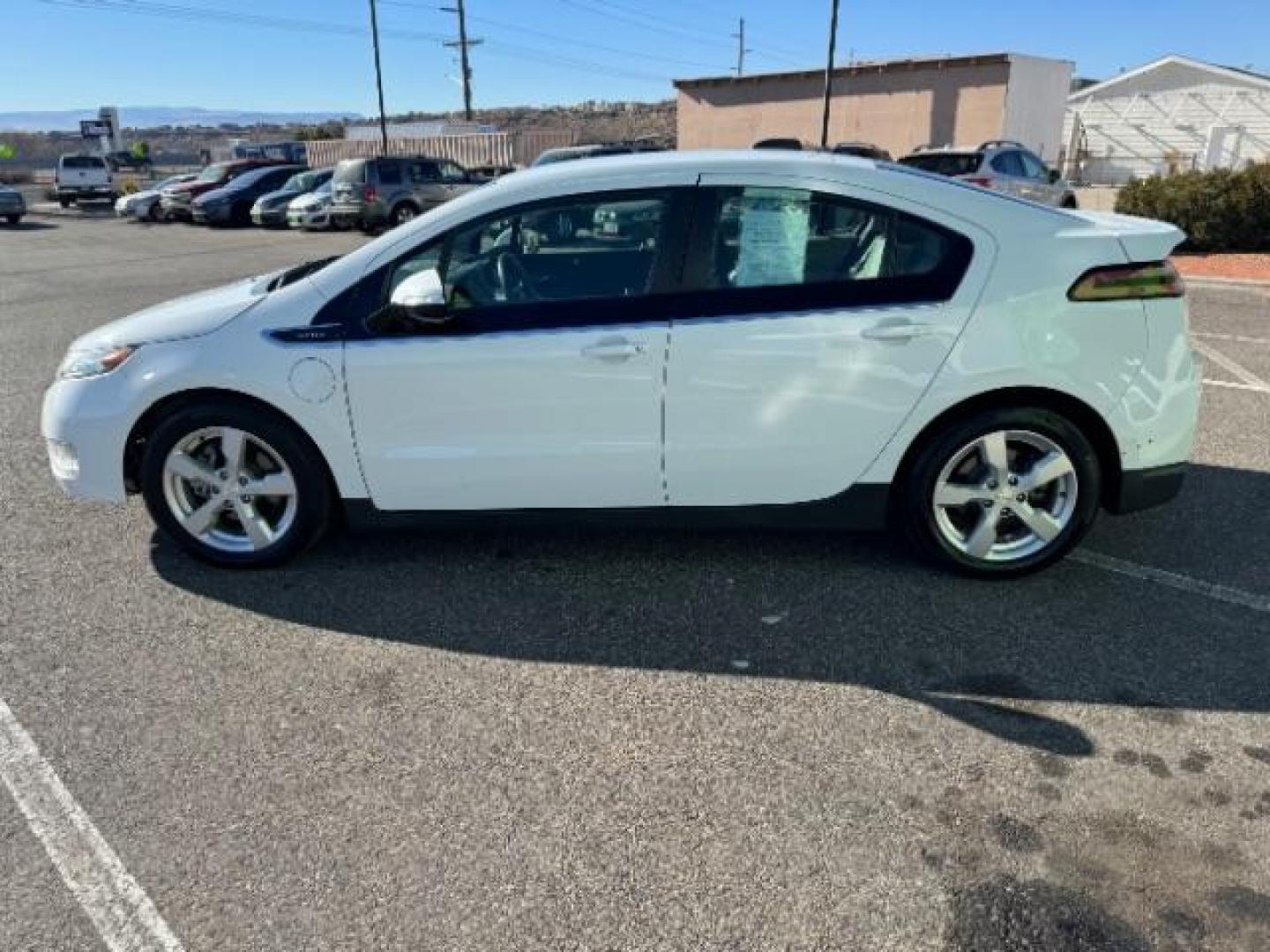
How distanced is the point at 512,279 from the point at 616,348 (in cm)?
51

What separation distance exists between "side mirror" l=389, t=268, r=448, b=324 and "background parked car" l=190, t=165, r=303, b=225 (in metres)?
24.8

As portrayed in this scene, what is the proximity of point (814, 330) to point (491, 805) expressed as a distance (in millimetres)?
1985

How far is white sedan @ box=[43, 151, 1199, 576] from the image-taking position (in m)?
3.48

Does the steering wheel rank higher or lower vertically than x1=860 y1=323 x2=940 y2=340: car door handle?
higher

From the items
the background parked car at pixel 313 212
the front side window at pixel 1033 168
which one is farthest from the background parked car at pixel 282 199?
the front side window at pixel 1033 168

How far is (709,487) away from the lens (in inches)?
143

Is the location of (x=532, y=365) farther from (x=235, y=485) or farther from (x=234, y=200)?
(x=234, y=200)

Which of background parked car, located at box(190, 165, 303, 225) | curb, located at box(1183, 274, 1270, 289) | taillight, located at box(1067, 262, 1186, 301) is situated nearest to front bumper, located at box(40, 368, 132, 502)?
taillight, located at box(1067, 262, 1186, 301)

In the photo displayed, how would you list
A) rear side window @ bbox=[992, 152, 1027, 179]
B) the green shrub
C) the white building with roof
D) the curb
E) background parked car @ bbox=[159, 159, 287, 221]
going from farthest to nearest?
1. the white building with roof
2. background parked car @ bbox=[159, 159, 287, 221]
3. rear side window @ bbox=[992, 152, 1027, 179]
4. the green shrub
5. the curb

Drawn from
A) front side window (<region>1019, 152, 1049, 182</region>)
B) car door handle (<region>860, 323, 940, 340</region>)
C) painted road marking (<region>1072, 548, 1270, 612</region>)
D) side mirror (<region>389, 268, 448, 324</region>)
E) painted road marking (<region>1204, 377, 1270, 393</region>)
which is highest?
front side window (<region>1019, 152, 1049, 182</region>)

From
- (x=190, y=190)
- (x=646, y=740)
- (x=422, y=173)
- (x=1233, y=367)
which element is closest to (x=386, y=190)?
(x=422, y=173)

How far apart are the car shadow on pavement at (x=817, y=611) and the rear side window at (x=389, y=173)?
755 inches

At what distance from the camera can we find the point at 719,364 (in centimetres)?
347

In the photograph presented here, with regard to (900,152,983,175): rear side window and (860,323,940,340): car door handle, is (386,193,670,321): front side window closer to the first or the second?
(860,323,940,340): car door handle
